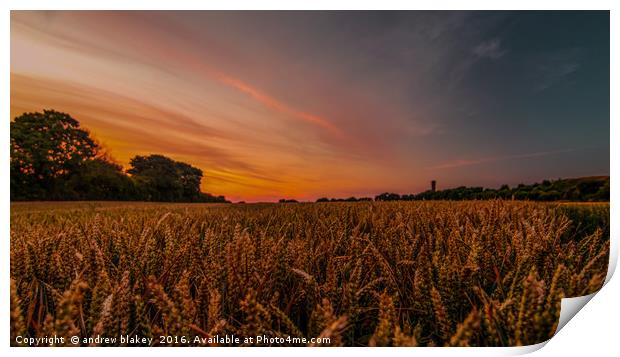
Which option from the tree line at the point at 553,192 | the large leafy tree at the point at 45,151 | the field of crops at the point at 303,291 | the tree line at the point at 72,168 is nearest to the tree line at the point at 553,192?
the tree line at the point at 553,192

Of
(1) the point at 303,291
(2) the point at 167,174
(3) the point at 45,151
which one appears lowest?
(1) the point at 303,291

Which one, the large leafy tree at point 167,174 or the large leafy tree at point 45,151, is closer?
the large leafy tree at point 45,151

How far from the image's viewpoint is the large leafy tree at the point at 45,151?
199cm

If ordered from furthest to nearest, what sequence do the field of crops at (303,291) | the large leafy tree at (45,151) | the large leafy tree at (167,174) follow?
the large leafy tree at (167,174)
the large leafy tree at (45,151)
the field of crops at (303,291)

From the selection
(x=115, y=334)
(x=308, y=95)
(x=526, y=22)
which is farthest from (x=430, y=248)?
(x=526, y=22)

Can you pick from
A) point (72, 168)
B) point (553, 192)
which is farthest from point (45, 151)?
point (553, 192)

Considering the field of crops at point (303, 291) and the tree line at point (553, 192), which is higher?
the tree line at point (553, 192)

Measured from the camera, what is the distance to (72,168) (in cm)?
254

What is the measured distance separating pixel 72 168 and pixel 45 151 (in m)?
0.32

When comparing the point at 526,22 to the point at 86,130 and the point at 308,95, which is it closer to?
the point at 308,95

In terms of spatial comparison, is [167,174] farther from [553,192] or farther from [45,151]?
[553,192]

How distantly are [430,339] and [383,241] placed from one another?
495 mm

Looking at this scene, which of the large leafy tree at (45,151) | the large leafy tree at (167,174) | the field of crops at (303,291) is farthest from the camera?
the large leafy tree at (167,174)

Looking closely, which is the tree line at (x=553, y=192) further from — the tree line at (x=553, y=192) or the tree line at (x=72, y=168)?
the tree line at (x=72, y=168)
